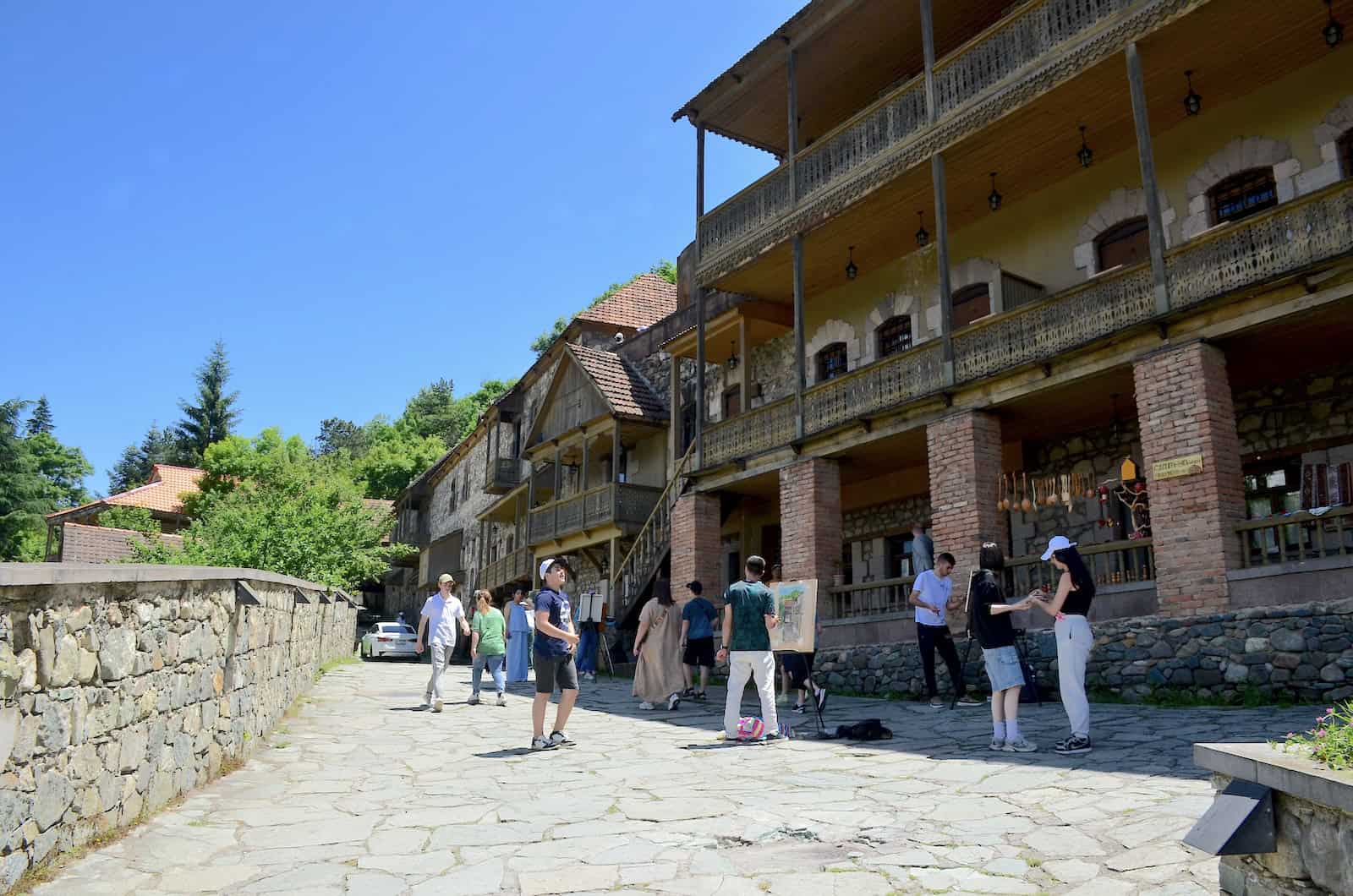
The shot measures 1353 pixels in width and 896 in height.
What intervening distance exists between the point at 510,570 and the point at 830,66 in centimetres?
1788

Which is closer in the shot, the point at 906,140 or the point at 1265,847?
the point at 1265,847

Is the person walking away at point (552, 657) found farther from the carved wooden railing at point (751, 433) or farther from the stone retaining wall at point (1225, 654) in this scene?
the carved wooden railing at point (751, 433)

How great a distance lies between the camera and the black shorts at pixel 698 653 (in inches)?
514

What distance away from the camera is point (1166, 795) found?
5.92m

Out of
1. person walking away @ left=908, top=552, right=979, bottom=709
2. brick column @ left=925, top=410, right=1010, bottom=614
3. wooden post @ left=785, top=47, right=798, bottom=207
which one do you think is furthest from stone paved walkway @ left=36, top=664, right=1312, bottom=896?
wooden post @ left=785, top=47, right=798, bottom=207

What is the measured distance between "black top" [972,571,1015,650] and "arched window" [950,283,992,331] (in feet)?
28.3

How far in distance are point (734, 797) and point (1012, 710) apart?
2.85 metres

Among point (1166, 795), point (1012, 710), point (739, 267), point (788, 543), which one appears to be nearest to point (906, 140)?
point (739, 267)

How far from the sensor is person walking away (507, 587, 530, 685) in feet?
51.8

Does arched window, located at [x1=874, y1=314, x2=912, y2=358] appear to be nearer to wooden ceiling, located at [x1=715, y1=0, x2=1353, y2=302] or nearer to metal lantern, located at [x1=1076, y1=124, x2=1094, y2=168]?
wooden ceiling, located at [x1=715, y1=0, x2=1353, y2=302]

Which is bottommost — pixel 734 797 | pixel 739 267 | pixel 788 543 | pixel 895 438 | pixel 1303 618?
pixel 734 797

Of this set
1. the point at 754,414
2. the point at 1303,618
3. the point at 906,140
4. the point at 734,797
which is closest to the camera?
the point at 734,797

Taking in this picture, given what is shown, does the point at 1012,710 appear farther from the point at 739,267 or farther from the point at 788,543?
the point at 739,267

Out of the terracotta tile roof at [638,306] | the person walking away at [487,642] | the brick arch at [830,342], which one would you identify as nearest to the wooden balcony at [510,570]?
the terracotta tile roof at [638,306]
